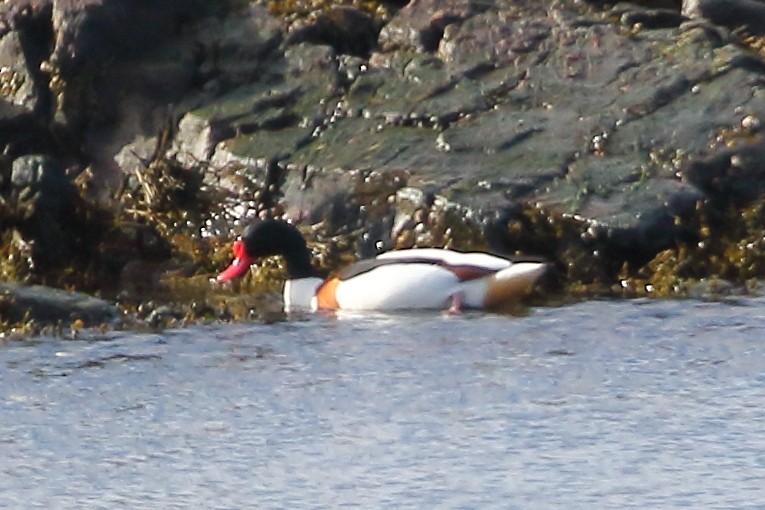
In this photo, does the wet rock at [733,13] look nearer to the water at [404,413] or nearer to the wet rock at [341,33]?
the wet rock at [341,33]

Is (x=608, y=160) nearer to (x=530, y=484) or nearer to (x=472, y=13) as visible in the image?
(x=472, y=13)

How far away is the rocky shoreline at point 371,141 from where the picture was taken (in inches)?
592

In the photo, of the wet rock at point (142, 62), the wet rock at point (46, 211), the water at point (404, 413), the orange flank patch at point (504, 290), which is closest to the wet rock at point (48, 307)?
the water at point (404, 413)

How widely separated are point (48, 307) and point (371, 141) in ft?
11.4

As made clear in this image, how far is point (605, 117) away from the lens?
15.8 m

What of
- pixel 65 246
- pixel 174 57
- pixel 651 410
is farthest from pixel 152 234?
pixel 651 410

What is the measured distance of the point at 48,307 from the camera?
13633 mm

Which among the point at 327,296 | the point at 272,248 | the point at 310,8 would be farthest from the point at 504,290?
the point at 310,8

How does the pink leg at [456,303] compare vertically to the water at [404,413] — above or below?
above

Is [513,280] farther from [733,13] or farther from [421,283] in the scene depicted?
[733,13]

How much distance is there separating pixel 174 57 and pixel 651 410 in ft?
25.5

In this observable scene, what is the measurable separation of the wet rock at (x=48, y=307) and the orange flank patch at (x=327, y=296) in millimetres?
1548

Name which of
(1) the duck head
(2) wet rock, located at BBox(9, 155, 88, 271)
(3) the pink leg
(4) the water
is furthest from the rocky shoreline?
(4) the water

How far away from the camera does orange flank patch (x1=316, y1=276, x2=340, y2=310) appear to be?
48.3ft
